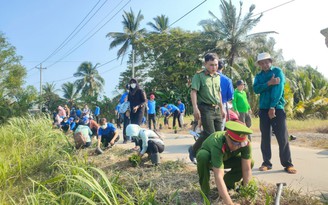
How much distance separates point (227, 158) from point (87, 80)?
4593 cm

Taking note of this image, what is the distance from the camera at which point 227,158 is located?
3297 millimetres

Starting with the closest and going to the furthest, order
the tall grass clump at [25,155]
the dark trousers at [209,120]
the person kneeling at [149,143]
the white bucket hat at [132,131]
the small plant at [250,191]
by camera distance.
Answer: the small plant at [250,191] < the dark trousers at [209,120] < the person kneeling at [149,143] < the white bucket hat at [132,131] < the tall grass clump at [25,155]

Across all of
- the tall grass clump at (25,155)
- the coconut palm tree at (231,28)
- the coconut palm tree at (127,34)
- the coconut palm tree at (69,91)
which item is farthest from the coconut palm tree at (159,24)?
the tall grass clump at (25,155)

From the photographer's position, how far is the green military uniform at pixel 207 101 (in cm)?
405

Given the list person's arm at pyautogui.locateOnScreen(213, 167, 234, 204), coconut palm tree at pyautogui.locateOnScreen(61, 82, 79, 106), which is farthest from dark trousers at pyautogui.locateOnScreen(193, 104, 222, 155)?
coconut palm tree at pyautogui.locateOnScreen(61, 82, 79, 106)

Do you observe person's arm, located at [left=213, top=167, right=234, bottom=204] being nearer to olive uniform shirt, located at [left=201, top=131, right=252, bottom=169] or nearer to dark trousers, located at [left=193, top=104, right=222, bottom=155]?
olive uniform shirt, located at [left=201, top=131, right=252, bottom=169]

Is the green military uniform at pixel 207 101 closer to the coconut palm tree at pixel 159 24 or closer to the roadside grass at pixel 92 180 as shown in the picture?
the roadside grass at pixel 92 180

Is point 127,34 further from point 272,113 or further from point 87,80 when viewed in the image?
point 272,113

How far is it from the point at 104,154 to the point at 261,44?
81.3 feet

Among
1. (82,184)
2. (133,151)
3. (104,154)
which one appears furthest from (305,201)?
(104,154)

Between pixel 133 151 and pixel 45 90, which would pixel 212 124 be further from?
pixel 45 90

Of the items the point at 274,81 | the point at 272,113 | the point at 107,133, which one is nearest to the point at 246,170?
the point at 272,113

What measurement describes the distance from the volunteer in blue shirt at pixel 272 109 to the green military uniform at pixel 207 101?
0.86 m

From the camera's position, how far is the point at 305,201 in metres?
3.03
